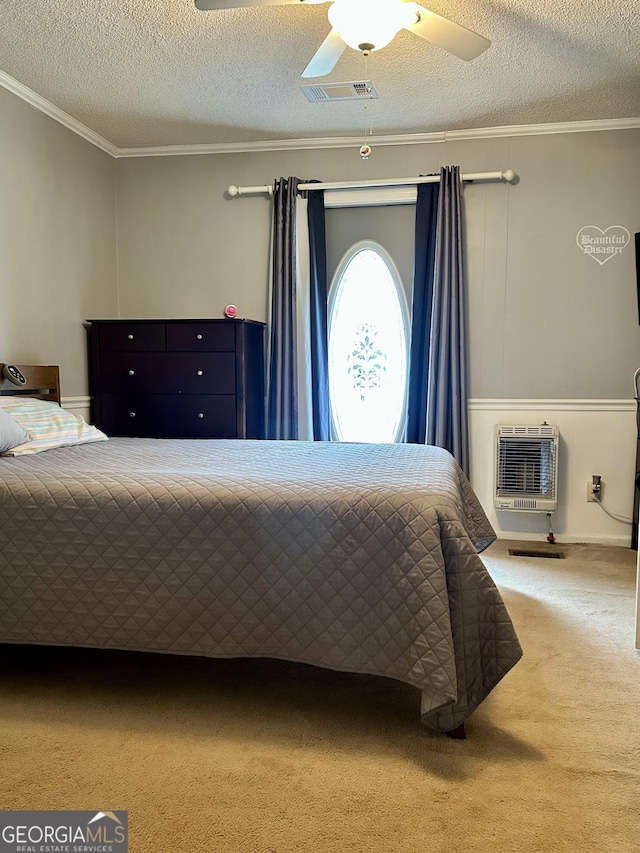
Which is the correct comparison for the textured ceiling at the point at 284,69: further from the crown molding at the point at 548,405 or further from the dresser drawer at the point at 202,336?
the crown molding at the point at 548,405

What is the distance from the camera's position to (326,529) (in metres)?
1.98

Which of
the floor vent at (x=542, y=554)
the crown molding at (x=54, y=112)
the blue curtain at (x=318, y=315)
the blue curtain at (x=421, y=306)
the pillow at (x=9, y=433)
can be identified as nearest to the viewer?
the pillow at (x=9, y=433)

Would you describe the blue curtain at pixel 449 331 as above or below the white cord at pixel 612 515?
above

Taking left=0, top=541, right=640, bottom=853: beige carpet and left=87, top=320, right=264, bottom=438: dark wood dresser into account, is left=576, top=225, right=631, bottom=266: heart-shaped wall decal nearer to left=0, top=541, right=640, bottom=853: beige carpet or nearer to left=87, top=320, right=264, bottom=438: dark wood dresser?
left=87, top=320, right=264, bottom=438: dark wood dresser

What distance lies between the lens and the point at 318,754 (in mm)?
1866

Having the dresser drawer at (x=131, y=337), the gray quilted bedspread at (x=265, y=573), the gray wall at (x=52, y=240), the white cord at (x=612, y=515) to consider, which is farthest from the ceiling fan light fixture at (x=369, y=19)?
the white cord at (x=612, y=515)

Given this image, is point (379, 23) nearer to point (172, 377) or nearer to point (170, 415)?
point (172, 377)

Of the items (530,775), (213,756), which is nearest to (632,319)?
(530,775)

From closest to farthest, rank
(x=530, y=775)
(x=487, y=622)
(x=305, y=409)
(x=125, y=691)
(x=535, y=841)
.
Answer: (x=535, y=841) → (x=530, y=775) → (x=487, y=622) → (x=125, y=691) → (x=305, y=409)

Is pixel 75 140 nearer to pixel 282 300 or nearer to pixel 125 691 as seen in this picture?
pixel 282 300

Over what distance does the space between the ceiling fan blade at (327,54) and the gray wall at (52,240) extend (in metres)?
1.79

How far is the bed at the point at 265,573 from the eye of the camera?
1.90 metres

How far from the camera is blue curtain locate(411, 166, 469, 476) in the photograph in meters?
4.21

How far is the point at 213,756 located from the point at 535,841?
86 cm
